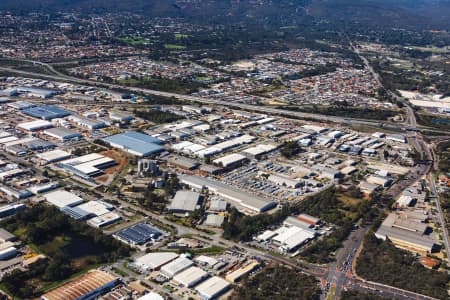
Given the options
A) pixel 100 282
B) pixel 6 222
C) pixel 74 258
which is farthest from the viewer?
pixel 6 222

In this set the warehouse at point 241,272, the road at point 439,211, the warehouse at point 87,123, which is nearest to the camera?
the warehouse at point 241,272

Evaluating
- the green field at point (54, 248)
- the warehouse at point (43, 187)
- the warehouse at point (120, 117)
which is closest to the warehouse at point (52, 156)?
the warehouse at point (43, 187)

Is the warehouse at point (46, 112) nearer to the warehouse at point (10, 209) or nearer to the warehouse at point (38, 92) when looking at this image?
the warehouse at point (38, 92)

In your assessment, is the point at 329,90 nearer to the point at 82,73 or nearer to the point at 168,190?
the point at 82,73

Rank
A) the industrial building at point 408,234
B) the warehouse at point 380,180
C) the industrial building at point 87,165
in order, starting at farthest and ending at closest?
the warehouse at point 380,180, the industrial building at point 87,165, the industrial building at point 408,234

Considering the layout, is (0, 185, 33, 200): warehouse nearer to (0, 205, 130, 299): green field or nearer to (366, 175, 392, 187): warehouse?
(0, 205, 130, 299): green field

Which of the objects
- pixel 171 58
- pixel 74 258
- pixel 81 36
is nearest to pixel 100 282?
pixel 74 258
